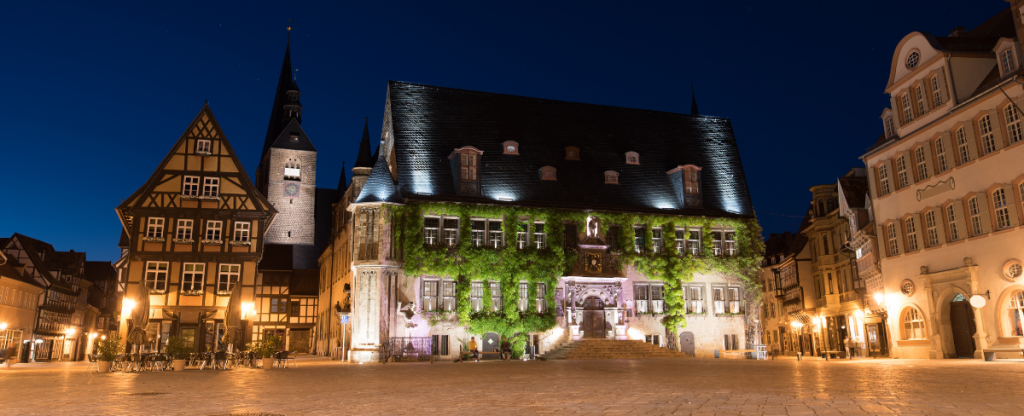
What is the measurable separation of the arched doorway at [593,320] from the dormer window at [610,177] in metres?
6.92

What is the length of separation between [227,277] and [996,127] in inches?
1273

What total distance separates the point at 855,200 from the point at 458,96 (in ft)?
70.7

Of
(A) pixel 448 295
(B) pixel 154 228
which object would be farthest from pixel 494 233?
(B) pixel 154 228

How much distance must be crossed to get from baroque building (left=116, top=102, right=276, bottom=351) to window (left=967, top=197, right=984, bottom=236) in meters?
30.0

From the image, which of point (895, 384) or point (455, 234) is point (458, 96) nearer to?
point (455, 234)

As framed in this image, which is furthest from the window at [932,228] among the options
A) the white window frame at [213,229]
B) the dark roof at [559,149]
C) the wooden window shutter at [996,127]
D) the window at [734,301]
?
the white window frame at [213,229]

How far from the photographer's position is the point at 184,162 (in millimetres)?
35875

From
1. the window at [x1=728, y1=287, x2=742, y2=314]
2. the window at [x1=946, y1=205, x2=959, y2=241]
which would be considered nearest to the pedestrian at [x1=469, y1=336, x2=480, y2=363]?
the window at [x1=728, y1=287, x2=742, y2=314]

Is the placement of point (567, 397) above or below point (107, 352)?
below

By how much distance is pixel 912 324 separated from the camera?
2931cm

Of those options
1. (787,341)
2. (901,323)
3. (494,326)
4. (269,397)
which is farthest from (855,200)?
(269,397)

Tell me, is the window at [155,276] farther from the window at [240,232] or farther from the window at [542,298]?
the window at [542,298]

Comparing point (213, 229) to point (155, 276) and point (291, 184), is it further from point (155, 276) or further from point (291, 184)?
point (291, 184)

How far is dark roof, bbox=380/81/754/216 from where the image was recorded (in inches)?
1497
